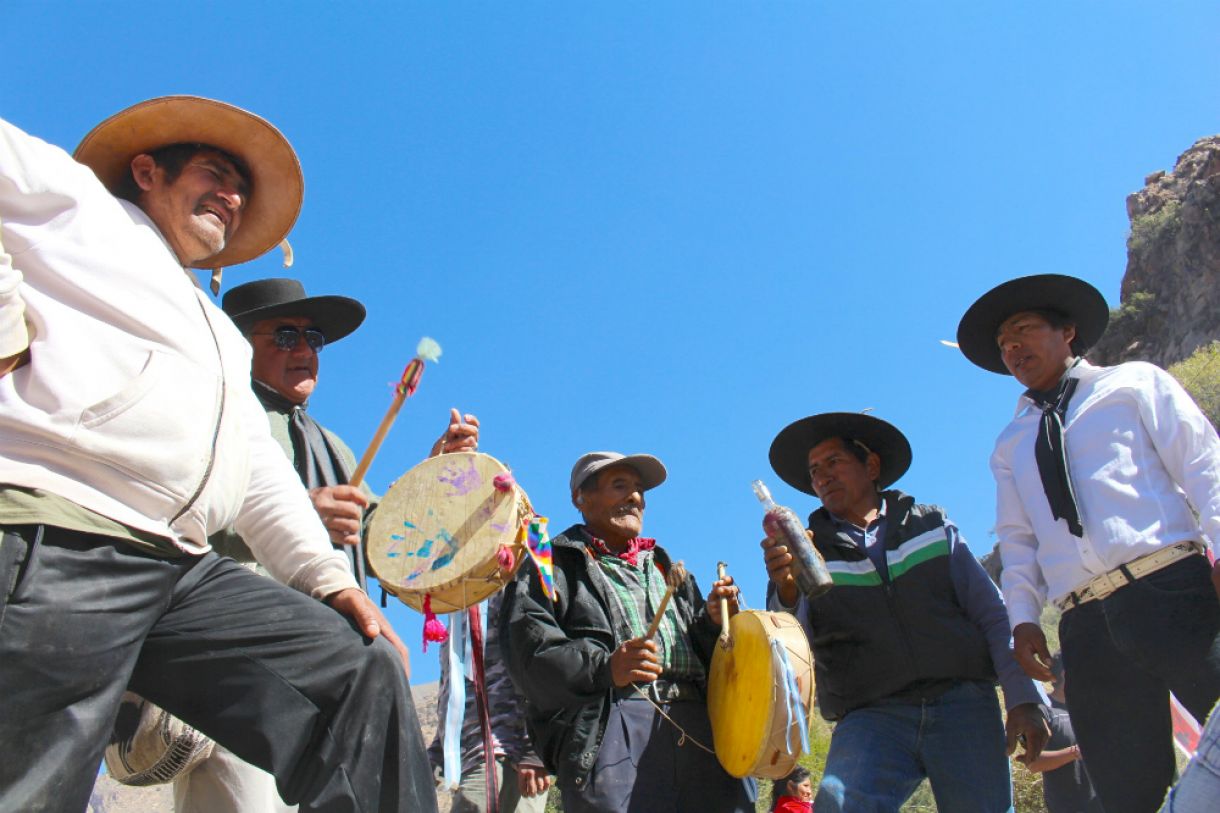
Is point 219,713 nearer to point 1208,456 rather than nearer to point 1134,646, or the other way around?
point 1134,646

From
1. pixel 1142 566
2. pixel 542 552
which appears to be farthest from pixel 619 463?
pixel 1142 566

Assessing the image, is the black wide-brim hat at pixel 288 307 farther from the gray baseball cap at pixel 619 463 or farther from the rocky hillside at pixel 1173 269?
the rocky hillside at pixel 1173 269

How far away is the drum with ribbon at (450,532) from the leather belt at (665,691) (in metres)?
0.82

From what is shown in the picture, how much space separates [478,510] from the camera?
13.5 feet

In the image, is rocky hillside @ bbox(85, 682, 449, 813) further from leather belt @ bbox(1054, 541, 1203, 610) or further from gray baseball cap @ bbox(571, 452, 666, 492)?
leather belt @ bbox(1054, 541, 1203, 610)

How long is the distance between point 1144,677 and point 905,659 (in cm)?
98

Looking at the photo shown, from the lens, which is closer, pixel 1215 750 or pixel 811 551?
pixel 1215 750

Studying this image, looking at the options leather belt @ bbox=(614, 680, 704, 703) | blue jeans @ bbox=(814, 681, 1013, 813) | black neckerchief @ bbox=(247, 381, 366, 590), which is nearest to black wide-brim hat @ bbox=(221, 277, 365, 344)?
black neckerchief @ bbox=(247, 381, 366, 590)

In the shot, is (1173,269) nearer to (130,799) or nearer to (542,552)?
(130,799)

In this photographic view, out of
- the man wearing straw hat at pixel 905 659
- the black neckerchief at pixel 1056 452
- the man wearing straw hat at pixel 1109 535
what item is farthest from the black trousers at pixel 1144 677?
the man wearing straw hat at pixel 905 659

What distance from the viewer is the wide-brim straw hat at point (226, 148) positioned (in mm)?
3477

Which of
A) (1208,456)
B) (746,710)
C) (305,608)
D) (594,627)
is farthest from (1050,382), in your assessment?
(305,608)

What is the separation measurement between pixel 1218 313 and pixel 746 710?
147 feet

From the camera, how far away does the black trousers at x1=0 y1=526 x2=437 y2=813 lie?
2.41m
